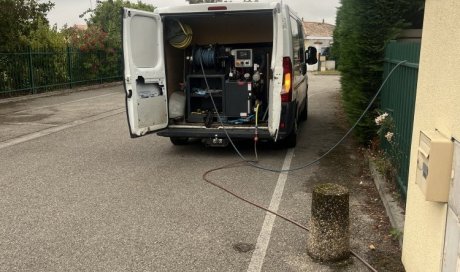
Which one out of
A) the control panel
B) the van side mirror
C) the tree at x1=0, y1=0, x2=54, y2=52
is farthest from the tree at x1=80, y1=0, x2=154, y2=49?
the control panel

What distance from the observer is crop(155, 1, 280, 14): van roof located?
22.4 feet

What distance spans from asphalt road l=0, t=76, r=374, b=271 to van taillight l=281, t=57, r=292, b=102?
1.07 metres

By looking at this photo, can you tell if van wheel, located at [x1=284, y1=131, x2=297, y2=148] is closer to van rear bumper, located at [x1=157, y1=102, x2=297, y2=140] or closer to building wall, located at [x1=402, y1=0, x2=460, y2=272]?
van rear bumper, located at [x1=157, y1=102, x2=297, y2=140]

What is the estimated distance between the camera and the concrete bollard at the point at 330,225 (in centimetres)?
388

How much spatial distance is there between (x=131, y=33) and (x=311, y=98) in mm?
11517

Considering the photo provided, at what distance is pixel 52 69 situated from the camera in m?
20.1

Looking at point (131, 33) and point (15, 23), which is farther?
point (15, 23)

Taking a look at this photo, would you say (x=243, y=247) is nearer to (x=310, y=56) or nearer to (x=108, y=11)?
(x=310, y=56)

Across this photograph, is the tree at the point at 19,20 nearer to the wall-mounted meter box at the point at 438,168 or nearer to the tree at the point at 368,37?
the tree at the point at 368,37

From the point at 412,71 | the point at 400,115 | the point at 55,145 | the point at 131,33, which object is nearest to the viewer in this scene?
the point at 412,71

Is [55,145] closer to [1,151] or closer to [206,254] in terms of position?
[1,151]

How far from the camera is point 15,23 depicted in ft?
54.6

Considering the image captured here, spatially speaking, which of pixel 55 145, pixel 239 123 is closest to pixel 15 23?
pixel 55 145

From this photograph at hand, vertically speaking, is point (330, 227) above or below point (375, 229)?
above
